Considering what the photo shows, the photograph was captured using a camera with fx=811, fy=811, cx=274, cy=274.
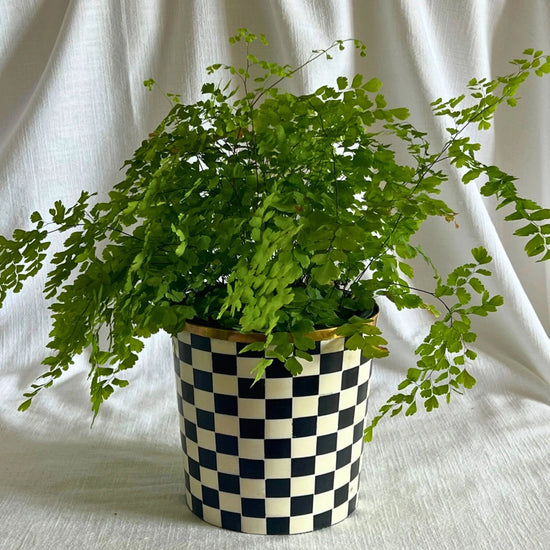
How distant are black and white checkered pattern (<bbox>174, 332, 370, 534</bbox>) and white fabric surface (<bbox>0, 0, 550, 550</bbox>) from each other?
10.3 inches

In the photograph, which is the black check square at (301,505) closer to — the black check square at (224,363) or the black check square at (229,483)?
the black check square at (229,483)

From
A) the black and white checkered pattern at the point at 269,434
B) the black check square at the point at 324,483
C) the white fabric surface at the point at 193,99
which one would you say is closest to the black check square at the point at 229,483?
the black and white checkered pattern at the point at 269,434

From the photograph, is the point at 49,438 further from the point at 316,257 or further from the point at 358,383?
the point at 316,257

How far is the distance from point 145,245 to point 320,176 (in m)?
0.25

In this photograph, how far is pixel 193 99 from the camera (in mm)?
1635

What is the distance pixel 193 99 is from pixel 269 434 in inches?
32.9

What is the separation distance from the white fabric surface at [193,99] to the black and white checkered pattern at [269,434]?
261 mm

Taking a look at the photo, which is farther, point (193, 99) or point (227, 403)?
point (193, 99)

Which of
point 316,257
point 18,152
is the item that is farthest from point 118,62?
point 316,257

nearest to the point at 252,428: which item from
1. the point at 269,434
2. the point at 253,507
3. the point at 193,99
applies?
the point at 269,434

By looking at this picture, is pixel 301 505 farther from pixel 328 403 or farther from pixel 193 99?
pixel 193 99

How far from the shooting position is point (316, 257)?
86 cm

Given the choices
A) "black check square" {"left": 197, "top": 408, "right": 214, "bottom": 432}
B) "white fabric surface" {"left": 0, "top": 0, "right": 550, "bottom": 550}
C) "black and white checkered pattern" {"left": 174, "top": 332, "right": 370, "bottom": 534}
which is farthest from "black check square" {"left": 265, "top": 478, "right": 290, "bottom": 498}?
"white fabric surface" {"left": 0, "top": 0, "right": 550, "bottom": 550}

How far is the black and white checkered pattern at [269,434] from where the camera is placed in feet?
3.33
